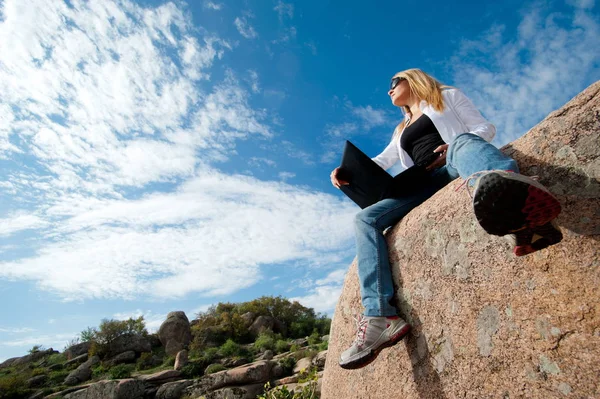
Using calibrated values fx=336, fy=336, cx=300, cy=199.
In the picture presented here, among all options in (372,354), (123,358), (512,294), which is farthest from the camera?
(123,358)

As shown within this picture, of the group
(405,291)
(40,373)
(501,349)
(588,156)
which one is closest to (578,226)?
(588,156)

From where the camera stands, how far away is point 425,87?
2.77 m

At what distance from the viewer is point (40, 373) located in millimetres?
27281

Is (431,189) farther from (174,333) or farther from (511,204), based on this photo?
(174,333)

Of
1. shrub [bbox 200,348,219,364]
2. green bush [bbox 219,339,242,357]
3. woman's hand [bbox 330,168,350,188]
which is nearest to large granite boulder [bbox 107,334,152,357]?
shrub [bbox 200,348,219,364]

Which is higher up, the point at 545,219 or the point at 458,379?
the point at 545,219

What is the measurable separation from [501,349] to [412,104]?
2136mm

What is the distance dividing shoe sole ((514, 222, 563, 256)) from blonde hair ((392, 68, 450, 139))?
4.50 ft

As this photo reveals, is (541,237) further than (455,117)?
No

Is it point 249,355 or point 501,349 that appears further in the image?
point 249,355

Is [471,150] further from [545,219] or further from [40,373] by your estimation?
[40,373]

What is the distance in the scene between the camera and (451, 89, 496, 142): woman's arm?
2.30 m

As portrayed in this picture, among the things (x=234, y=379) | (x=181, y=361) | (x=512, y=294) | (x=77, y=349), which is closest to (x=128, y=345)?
(x=77, y=349)

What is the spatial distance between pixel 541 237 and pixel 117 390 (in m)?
20.7
